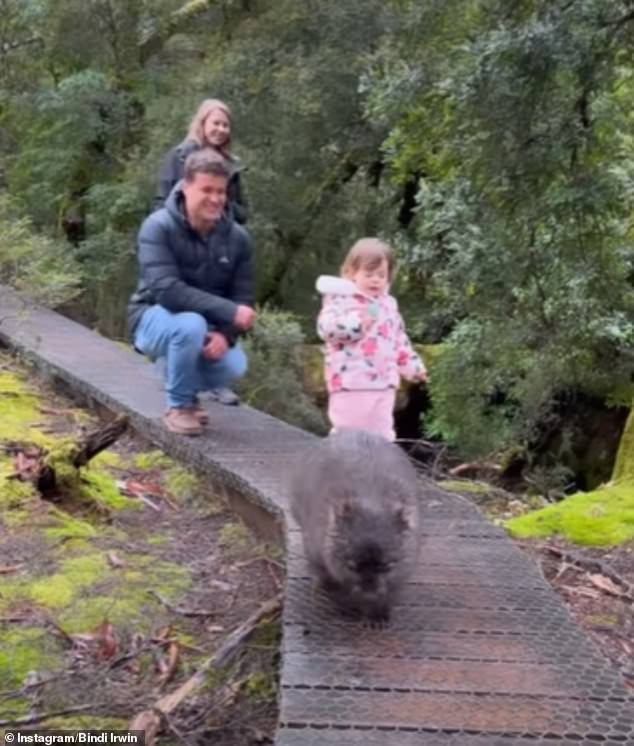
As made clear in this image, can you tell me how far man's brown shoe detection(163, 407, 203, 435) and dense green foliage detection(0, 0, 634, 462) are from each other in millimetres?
2635

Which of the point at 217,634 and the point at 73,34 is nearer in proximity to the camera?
the point at 217,634

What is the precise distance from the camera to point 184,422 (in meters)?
6.11

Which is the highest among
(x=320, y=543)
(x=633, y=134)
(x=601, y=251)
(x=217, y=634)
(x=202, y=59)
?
(x=202, y=59)

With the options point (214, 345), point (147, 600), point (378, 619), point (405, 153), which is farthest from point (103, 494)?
point (405, 153)

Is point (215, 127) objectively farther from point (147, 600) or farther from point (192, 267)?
point (147, 600)

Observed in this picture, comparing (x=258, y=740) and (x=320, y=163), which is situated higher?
(x=320, y=163)

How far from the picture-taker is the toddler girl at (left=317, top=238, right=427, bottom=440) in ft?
17.3

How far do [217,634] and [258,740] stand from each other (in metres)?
0.85

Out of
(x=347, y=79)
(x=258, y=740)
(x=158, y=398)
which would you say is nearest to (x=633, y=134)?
(x=158, y=398)

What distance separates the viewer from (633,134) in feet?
31.4

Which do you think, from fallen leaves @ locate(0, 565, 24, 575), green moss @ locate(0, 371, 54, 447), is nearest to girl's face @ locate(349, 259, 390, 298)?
fallen leaves @ locate(0, 565, 24, 575)

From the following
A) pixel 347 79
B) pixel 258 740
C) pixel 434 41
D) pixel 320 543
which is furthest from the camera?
pixel 347 79

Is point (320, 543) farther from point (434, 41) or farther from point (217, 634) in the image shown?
point (434, 41)

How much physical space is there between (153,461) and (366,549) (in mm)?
2922
